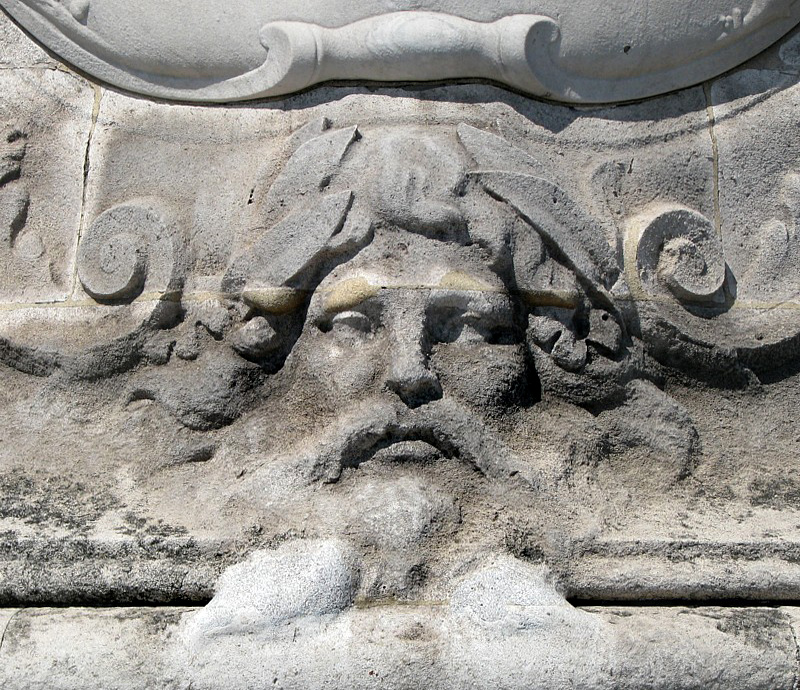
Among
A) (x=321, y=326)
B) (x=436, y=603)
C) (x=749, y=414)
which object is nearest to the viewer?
(x=436, y=603)

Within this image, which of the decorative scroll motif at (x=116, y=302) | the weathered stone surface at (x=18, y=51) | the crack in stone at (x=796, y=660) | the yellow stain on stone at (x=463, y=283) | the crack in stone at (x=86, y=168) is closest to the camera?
the crack in stone at (x=796, y=660)

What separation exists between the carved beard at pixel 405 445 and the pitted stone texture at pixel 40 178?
0.75m

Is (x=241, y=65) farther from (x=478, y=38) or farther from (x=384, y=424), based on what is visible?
(x=384, y=424)

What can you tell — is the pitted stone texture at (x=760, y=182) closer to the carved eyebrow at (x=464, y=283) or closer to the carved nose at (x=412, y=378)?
the carved eyebrow at (x=464, y=283)

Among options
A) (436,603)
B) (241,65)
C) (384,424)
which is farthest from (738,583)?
(241,65)

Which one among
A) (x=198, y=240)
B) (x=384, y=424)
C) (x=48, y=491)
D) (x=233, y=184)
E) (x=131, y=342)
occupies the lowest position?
(x=48, y=491)

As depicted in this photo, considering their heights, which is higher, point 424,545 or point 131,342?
point 131,342

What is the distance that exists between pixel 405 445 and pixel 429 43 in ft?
2.87

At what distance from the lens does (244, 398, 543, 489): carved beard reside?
1786 millimetres

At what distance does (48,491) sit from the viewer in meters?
1.90

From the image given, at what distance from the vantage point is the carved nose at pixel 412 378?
1.82m

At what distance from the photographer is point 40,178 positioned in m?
2.27

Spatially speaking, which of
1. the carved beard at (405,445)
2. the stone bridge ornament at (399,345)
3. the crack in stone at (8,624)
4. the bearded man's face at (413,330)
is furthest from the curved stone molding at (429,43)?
the crack in stone at (8,624)

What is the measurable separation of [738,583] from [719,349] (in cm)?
58
